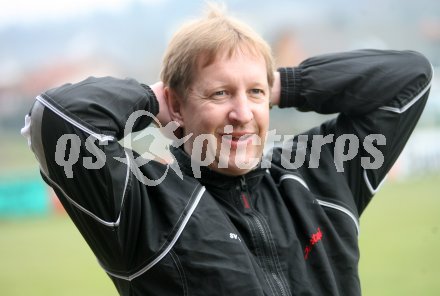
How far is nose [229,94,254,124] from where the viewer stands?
6.11 ft

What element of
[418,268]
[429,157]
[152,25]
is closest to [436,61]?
[429,157]

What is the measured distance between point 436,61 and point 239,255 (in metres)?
16.5

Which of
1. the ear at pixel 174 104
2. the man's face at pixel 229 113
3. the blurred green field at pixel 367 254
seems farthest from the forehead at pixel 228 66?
the blurred green field at pixel 367 254

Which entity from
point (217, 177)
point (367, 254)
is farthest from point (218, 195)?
point (367, 254)

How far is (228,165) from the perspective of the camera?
1917 millimetres

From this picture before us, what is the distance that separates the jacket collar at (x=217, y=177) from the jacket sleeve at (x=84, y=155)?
0.22 meters

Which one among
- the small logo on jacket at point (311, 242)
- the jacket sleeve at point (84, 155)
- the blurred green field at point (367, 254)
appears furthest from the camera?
the blurred green field at point (367, 254)

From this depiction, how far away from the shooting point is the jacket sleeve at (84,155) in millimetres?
1688

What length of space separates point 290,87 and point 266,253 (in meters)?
0.61

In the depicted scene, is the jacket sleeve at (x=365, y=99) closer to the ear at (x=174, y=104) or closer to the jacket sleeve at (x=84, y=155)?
the ear at (x=174, y=104)

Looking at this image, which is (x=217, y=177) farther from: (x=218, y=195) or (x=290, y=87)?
(x=290, y=87)

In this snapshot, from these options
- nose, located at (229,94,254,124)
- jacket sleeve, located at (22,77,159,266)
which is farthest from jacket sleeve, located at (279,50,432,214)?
jacket sleeve, located at (22,77,159,266)

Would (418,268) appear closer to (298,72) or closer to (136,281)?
(298,72)

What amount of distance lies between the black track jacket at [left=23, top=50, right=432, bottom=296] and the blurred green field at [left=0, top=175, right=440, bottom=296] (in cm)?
335
